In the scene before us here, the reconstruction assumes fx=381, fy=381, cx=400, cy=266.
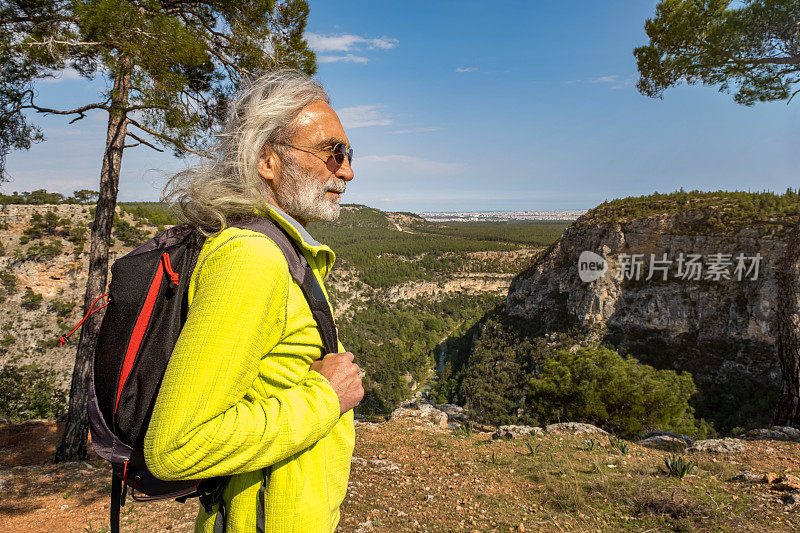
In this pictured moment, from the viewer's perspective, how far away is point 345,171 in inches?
52.2

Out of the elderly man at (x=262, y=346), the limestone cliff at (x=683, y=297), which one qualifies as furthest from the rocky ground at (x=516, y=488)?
the limestone cliff at (x=683, y=297)

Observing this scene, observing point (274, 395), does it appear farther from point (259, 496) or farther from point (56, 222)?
point (56, 222)

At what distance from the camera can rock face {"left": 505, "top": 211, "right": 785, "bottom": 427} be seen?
87.9 ft

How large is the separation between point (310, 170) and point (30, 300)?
112ft

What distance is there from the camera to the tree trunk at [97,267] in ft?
16.3

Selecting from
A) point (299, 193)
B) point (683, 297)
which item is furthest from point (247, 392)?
point (683, 297)

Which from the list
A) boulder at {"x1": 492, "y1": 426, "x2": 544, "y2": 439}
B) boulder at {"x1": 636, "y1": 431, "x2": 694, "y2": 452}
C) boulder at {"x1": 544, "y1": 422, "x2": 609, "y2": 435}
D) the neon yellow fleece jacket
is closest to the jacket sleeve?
the neon yellow fleece jacket

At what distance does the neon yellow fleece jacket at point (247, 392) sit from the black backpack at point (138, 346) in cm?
5

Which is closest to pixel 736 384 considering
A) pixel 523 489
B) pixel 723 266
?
pixel 723 266

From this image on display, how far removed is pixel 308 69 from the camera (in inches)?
222

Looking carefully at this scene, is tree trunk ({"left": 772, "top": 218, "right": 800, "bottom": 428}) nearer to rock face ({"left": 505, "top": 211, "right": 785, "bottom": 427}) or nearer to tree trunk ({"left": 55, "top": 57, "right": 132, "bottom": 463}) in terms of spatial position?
tree trunk ({"left": 55, "top": 57, "right": 132, "bottom": 463})

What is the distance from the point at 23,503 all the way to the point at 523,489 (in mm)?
5200

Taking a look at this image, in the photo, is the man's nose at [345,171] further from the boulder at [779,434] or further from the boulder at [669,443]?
the boulder at [779,434]

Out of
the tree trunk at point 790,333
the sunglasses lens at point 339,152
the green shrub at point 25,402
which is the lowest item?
the green shrub at point 25,402
